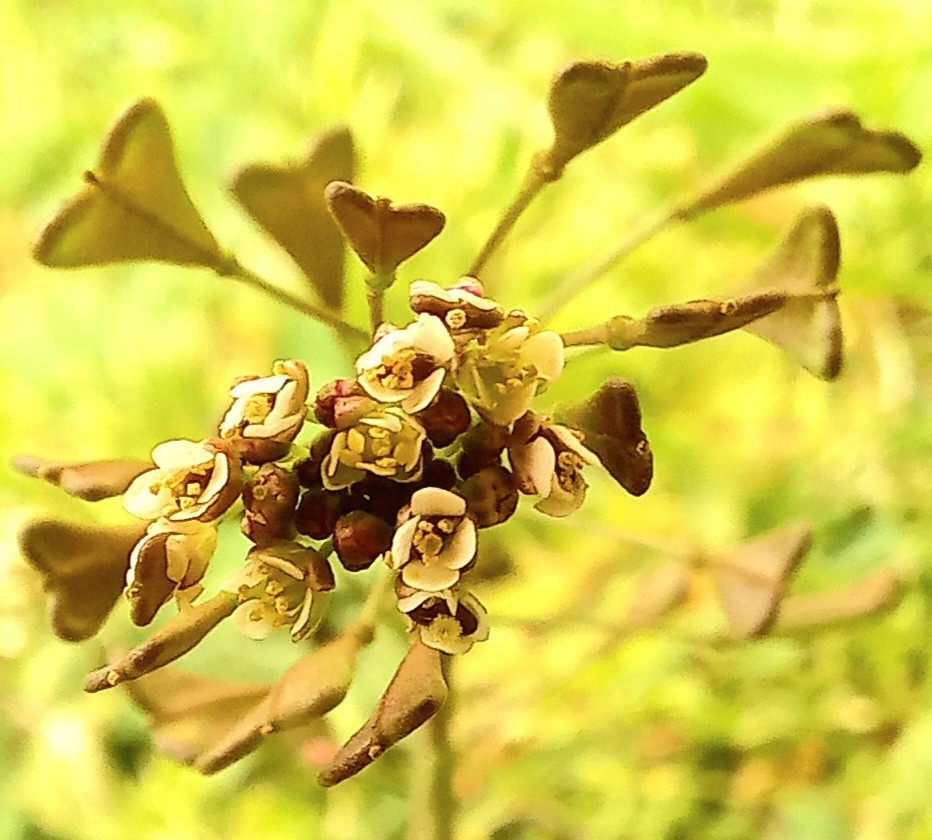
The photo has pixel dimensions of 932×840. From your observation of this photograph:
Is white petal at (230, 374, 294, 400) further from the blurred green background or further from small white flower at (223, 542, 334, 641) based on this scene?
the blurred green background

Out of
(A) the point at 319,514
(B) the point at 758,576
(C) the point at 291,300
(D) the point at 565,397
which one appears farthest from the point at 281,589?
(D) the point at 565,397

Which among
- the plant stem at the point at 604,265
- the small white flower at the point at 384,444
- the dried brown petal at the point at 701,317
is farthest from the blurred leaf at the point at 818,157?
the small white flower at the point at 384,444

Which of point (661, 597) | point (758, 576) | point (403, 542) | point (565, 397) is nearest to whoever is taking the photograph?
point (403, 542)

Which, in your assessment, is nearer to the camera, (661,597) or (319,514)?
(319,514)

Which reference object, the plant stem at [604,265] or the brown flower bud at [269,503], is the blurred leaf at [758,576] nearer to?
the plant stem at [604,265]

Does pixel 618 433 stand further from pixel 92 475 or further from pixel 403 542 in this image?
pixel 92 475

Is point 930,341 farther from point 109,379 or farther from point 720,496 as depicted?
point 109,379
